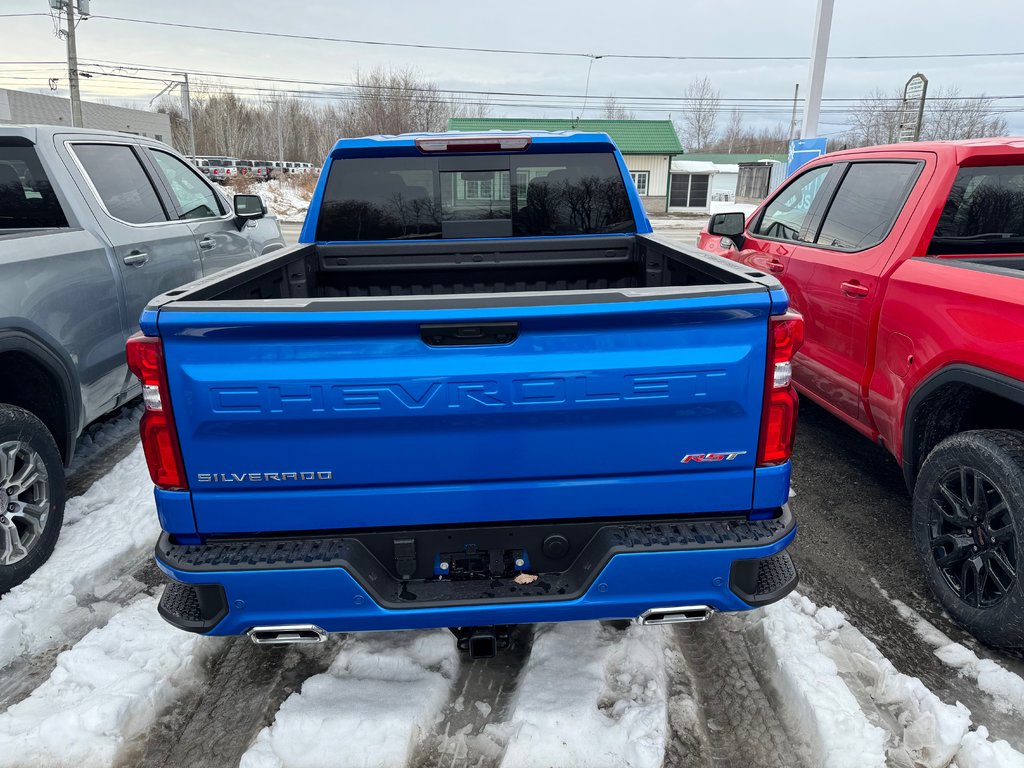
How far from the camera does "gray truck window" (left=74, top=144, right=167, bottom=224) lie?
182 inches

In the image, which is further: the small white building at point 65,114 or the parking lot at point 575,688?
the small white building at point 65,114

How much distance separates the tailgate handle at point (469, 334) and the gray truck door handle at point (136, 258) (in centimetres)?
332

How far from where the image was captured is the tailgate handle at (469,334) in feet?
6.82

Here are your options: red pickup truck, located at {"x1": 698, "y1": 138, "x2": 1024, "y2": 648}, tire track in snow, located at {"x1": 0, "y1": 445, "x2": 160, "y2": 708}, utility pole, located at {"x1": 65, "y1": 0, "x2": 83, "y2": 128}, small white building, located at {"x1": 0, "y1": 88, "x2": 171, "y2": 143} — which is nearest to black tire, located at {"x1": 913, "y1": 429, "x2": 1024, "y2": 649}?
red pickup truck, located at {"x1": 698, "y1": 138, "x2": 1024, "y2": 648}

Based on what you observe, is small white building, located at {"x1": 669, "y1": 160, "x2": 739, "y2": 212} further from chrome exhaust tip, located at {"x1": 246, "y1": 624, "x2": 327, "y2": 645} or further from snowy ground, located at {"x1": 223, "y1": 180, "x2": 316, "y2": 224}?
chrome exhaust tip, located at {"x1": 246, "y1": 624, "x2": 327, "y2": 645}

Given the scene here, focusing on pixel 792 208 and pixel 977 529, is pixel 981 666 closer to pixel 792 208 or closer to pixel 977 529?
pixel 977 529

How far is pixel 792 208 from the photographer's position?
5.27m

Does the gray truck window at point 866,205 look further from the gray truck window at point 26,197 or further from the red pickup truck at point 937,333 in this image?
the gray truck window at point 26,197

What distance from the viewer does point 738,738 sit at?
247 centimetres

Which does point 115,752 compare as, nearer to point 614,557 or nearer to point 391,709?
point 391,709

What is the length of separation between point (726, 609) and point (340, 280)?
9.27ft

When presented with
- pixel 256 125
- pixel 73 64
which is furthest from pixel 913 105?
pixel 256 125

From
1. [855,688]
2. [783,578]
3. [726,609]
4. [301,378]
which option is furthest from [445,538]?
[855,688]

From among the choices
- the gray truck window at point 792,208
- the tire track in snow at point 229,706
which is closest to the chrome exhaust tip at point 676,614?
the tire track in snow at point 229,706
